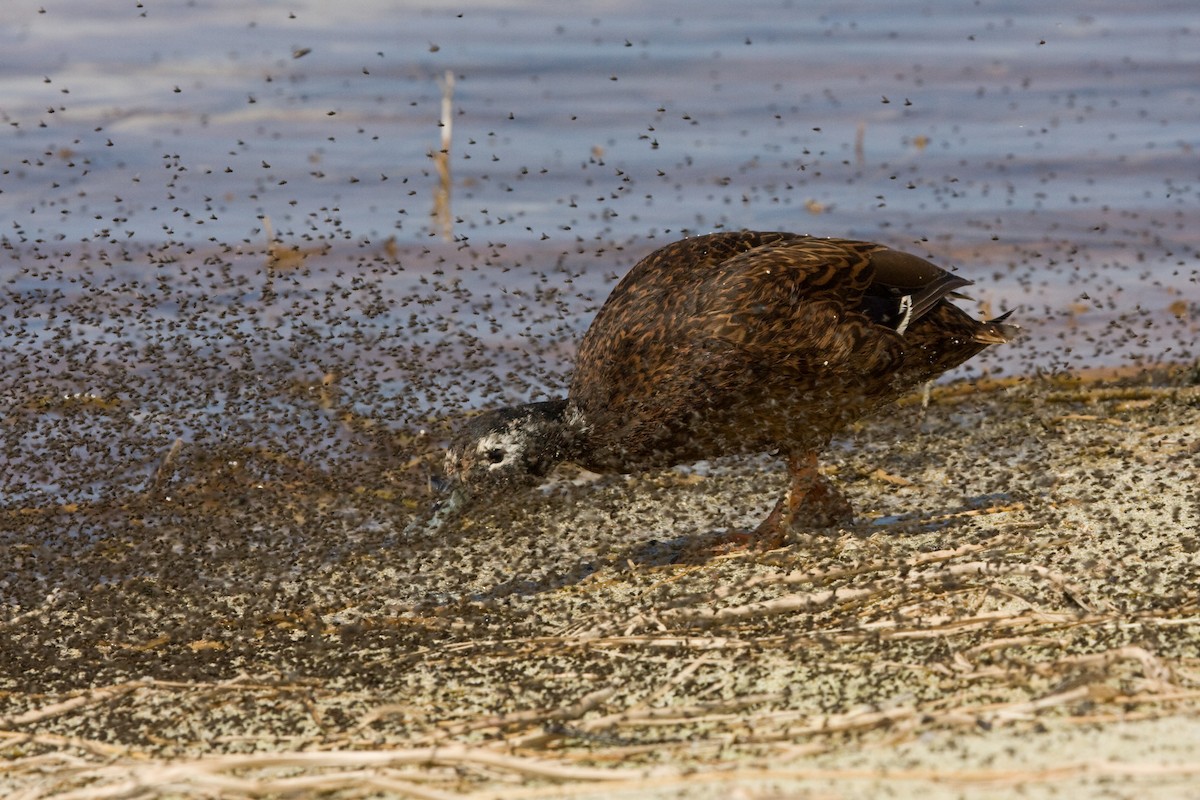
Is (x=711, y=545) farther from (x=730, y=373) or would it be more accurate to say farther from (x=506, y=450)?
(x=506, y=450)

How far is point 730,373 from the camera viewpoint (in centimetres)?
550

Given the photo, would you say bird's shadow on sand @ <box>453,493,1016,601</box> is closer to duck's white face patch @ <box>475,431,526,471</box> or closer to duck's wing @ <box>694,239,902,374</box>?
duck's white face patch @ <box>475,431,526,471</box>

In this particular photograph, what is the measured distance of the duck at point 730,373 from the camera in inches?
218

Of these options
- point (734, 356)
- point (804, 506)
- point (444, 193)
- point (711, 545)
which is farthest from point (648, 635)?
point (444, 193)

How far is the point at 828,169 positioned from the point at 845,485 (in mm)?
6143

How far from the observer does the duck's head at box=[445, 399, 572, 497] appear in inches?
221

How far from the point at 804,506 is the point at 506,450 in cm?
108

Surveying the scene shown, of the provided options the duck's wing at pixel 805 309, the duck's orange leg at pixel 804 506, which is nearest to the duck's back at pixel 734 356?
the duck's wing at pixel 805 309

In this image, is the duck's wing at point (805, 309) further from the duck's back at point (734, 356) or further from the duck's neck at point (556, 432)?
the duck's neck at point (556, 432)

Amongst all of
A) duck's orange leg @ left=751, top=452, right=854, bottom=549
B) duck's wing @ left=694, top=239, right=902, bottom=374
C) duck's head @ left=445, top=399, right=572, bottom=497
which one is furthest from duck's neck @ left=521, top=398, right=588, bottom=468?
duck's orange leg @ left=751, top=452, right=854, bottom=549

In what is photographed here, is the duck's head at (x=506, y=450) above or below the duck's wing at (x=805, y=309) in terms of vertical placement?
below

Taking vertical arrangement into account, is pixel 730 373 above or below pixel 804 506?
above

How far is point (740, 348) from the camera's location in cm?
551

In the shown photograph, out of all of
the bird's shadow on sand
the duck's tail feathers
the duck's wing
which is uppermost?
the duck's wing
